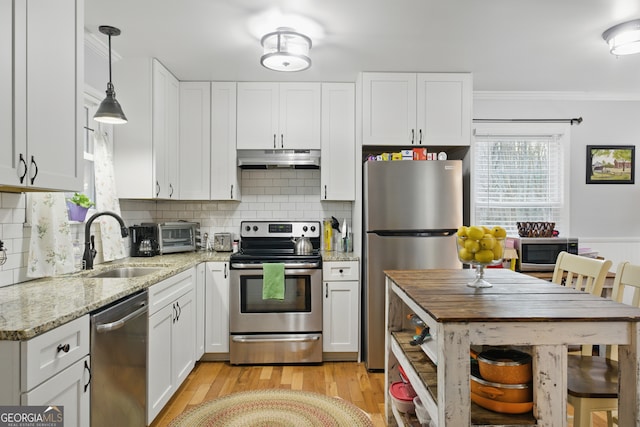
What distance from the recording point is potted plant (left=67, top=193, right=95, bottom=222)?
2523 millimetres

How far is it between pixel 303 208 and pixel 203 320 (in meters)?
1.39

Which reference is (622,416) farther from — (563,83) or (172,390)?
(563,83)

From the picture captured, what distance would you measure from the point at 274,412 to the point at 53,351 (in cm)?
155

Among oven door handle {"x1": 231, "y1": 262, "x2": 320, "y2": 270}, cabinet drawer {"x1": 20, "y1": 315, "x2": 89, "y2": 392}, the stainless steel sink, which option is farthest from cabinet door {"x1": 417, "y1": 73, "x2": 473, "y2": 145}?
cabinet drawer {"x1": 20, "y1": 315, "x2": 89, "y2": 392}

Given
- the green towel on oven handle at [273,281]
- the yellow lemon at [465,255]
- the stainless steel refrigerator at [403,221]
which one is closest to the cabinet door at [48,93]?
the green towel on oven handle at [273,281]

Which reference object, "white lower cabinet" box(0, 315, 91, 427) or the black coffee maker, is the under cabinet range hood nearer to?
the black coffee maker

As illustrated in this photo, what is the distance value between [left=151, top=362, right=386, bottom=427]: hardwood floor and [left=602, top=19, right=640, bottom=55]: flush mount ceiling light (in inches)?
112

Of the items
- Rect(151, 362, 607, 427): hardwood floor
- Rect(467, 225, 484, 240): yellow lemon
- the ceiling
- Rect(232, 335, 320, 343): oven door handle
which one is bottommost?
Rect(151, 362, 607, 427): hardwood floor

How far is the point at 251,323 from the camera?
10.6ft

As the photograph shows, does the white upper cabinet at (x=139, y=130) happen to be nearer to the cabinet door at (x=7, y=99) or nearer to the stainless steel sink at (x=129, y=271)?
the stainless steel sink at (x=129, y=271)

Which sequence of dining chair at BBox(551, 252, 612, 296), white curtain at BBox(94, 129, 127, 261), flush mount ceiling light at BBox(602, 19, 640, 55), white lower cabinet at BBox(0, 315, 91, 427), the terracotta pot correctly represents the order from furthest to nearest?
white curtain at BBox(94, 129, 127, 261) → flush mount ceiling light at BBox(602, 19, 640, 55) → dining chair at BBox(551, 252, 612, 296) → the terracotta pot → white lower cabinet at BBox(0, 315, 91, 427)

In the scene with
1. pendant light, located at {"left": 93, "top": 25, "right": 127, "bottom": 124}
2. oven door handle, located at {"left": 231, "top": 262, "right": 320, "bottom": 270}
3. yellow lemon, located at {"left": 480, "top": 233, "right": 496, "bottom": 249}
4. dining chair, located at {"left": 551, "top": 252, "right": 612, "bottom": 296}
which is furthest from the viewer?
oven door handle, located at {"left": 231, "top": 262, "right": 320, "bottom": 270}

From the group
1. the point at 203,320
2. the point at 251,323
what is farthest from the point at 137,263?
the point at 251,323

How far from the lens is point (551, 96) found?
3.95m
